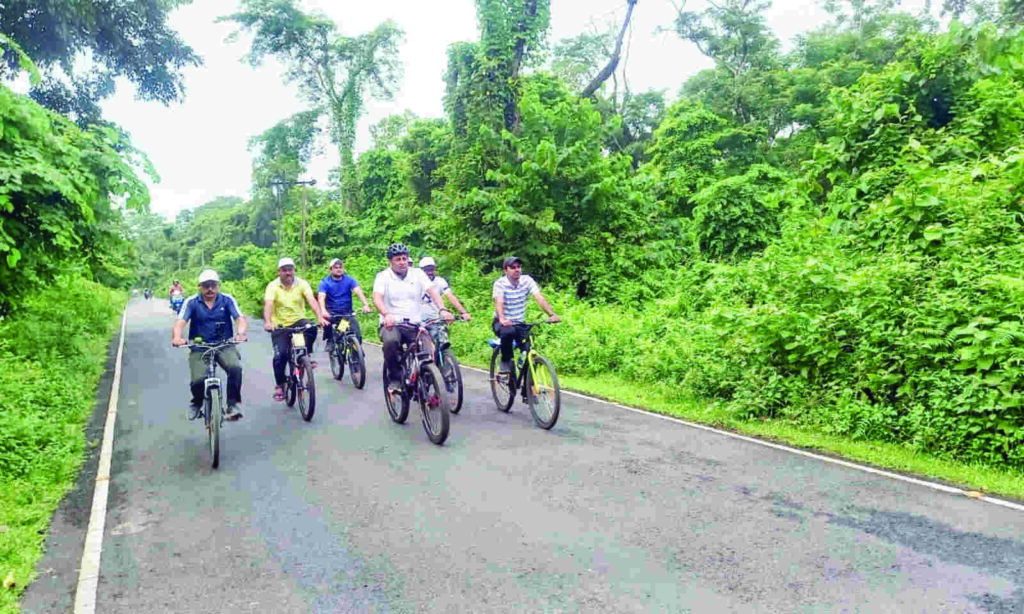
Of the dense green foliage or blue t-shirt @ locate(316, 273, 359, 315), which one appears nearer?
the dense green foliage

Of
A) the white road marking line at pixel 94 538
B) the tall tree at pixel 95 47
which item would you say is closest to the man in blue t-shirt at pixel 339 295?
the white road marking line at pixel 94 538

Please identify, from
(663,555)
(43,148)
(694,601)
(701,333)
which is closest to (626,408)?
(701,333)

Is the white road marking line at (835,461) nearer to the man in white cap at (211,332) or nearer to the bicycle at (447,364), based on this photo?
the bicycle at (447,364)

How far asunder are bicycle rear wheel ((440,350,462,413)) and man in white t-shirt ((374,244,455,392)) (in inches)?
18.7

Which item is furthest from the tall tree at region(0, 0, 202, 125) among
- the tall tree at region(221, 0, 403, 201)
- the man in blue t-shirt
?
the tall tree at region(221, 0, 403, 201)

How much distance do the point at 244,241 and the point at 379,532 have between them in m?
80.2

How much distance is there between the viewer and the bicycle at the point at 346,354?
11.7m

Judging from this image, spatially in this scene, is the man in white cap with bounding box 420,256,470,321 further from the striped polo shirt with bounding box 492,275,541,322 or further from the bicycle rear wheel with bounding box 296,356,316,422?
the bicycle rear wheel with bounding box 296,356,316,422

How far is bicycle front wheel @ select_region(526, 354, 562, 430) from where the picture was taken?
8.07 meters

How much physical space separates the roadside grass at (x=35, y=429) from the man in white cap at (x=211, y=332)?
1.48m

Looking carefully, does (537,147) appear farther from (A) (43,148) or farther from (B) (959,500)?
(B) (959,500)

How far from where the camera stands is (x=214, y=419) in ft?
23.1

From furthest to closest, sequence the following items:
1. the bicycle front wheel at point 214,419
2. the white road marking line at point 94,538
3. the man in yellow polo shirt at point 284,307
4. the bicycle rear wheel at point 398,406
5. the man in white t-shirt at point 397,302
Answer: the man in yellow polo shirt at point 284,307 → the bicycle rear wheel at point 398,406 → the man in white t-shirt at point 397,302 → the bicycle front wheel at point 214,419 → the white road marking line at point 94,538

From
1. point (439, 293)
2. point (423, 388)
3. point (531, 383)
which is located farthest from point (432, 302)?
point (423, 388)
